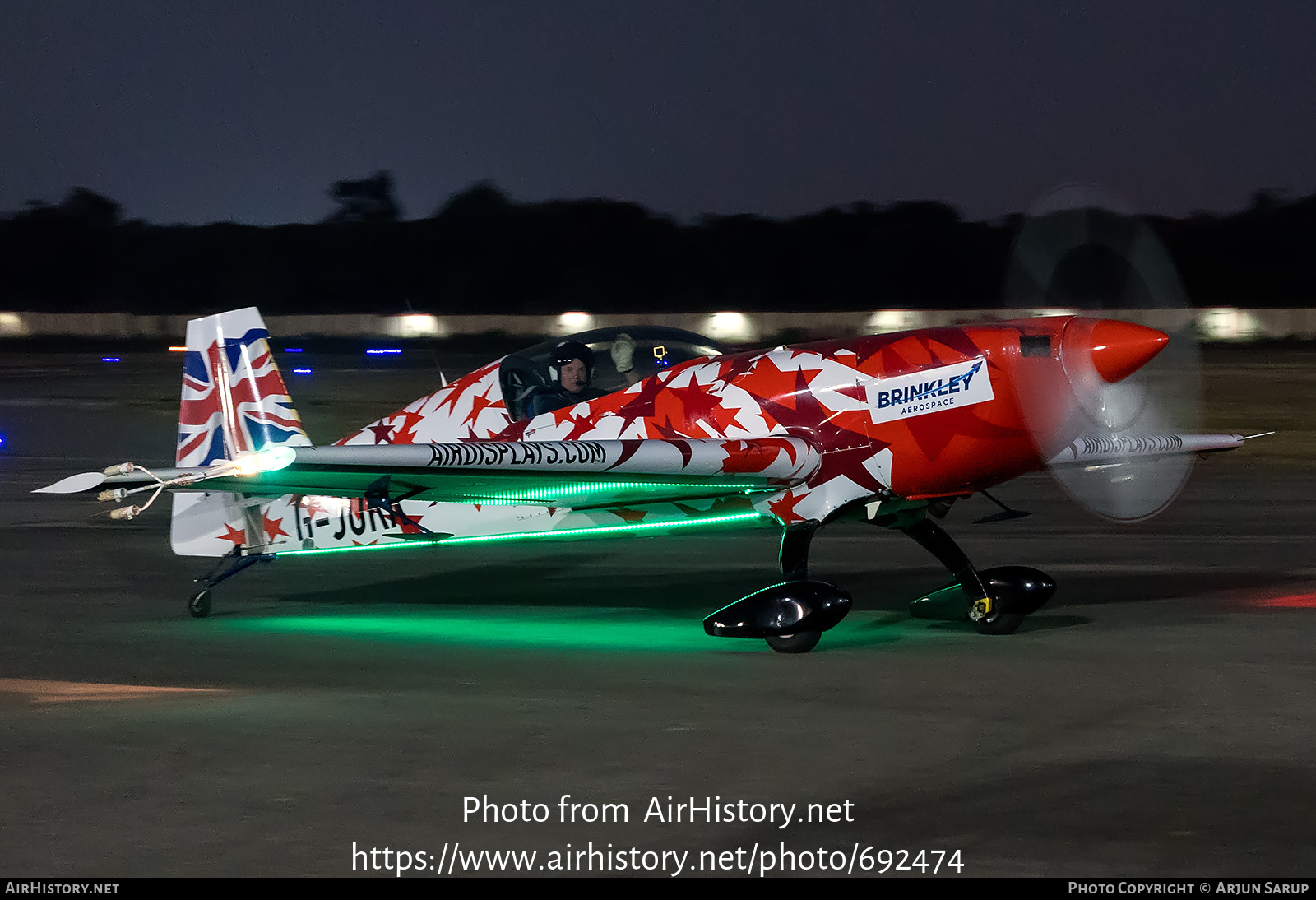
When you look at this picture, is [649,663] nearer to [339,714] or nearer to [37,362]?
[339,714]

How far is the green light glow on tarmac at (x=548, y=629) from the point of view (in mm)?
9781

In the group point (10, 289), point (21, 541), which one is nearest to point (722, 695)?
point (21, 541)

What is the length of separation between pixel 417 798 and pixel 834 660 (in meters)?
3.43

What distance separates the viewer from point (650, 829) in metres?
5.93

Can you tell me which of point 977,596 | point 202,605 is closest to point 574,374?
point 977,596

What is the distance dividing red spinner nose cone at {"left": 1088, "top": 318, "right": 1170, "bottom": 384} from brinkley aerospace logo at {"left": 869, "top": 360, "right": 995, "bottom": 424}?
2.09 ft

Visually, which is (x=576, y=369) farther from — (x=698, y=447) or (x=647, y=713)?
(x=647, y=713)

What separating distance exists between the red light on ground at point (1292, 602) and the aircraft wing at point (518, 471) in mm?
3515

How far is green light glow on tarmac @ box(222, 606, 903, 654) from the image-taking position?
9781 mm

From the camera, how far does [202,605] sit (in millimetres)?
10961

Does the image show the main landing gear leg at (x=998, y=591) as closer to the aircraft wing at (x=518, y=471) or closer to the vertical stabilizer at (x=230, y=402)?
the aircraft wing at (x=518, y=471)

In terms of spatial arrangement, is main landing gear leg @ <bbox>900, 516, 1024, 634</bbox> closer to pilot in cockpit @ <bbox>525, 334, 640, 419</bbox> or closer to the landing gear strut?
the landing gear strut

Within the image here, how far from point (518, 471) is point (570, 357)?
5.46 feet

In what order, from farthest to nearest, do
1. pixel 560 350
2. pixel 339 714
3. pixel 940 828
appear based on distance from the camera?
pixel 560 350, pixel 339 714, pixel 940 828
